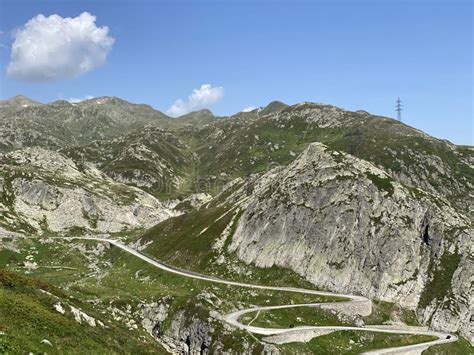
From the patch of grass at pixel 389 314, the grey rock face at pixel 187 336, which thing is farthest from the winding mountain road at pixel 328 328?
the grey rock face at pixel 187 336

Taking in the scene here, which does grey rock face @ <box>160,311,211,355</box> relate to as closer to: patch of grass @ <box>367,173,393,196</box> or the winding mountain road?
the winding mountain road

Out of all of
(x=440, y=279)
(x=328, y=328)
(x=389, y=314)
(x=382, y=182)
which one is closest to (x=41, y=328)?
(x=328, y=328)

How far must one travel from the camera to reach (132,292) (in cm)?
9425

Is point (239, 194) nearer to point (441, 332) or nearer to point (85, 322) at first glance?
point (441, 332)

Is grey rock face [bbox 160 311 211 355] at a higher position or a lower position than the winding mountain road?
lower

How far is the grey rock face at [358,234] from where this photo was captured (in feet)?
319

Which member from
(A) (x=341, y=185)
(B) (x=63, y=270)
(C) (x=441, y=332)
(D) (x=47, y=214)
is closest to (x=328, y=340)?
(C) (x=441, y=332)

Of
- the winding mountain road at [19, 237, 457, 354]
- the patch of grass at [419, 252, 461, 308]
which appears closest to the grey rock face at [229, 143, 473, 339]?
the patch of grass at [419, 252, 461, 308]

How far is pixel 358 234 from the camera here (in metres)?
106

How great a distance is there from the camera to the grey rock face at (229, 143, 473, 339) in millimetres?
97375

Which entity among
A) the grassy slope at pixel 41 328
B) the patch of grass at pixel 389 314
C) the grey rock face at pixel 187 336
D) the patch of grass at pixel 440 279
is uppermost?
the patch of grass at pixel 440 279

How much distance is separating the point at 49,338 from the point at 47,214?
175843 mm

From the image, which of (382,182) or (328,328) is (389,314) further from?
(382,182)

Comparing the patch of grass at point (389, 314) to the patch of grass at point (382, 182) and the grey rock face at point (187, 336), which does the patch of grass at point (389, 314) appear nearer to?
the patch of grass at point (382, 182)
